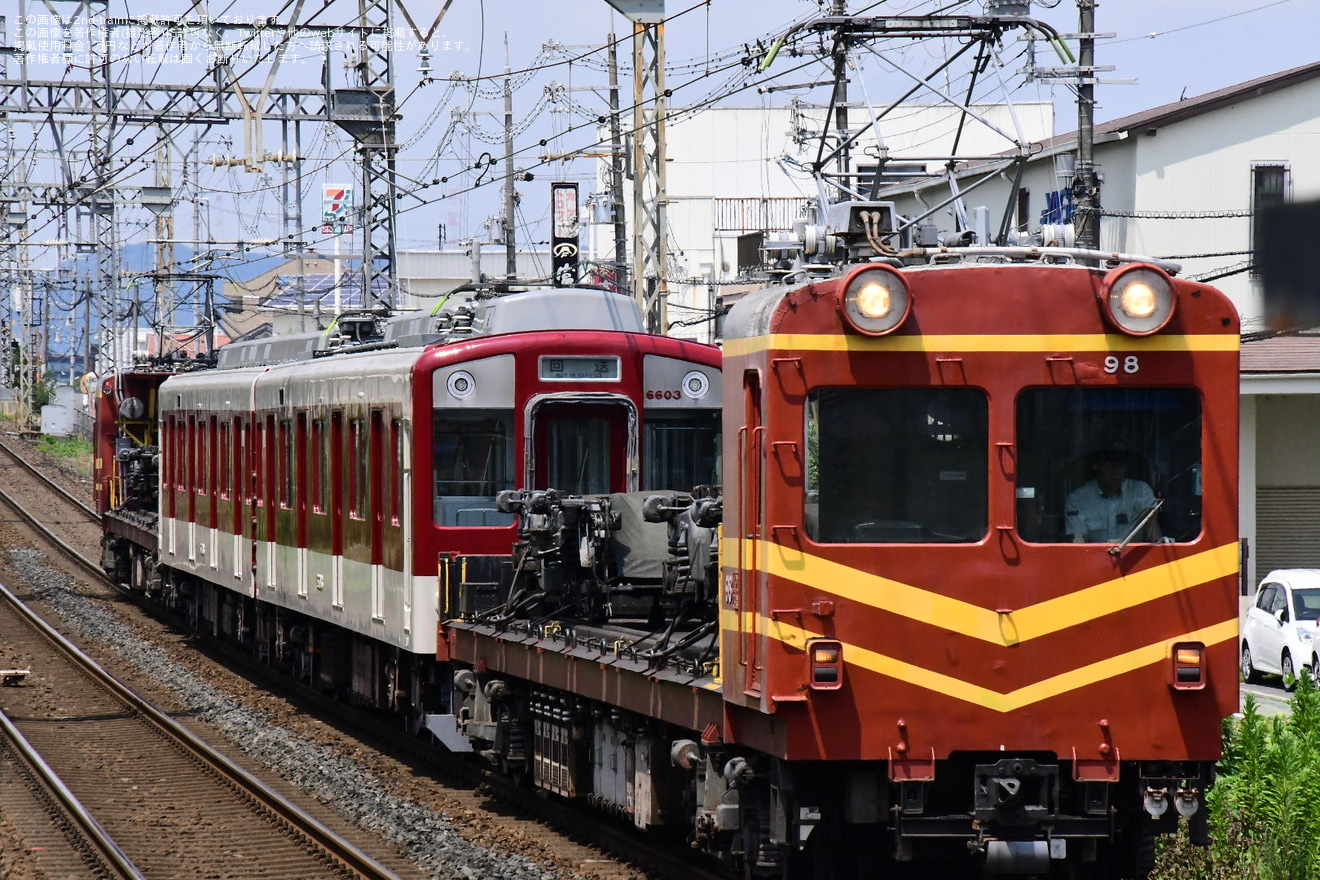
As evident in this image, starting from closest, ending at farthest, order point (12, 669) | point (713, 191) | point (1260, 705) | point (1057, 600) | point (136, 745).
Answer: point (1057, 600), point (136, 745), point (1260, 705), point (12, 669), point (713, 191)

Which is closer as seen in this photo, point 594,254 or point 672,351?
point 672,351

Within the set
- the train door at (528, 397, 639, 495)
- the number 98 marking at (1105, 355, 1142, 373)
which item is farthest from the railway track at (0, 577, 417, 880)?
the number 98 marking at (1105, 355, 1142, 373)

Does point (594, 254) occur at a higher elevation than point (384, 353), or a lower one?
higher

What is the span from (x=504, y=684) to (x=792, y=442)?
16.6ft

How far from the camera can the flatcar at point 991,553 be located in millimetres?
7449

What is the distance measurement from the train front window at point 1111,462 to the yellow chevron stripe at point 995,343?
6.9 inches

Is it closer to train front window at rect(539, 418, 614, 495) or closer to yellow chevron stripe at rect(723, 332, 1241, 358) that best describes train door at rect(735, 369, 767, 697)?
yellow chevron stripe at rect(723, 332, 1241, 358)

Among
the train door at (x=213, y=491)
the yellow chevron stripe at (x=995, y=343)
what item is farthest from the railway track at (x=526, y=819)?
the yellow chevron stripe at (x=995, y=343)

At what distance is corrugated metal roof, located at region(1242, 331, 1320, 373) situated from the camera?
971 inches

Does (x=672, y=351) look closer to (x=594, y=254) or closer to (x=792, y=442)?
(x=792, y=442)

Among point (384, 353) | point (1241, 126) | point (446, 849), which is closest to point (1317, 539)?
point (1241, 126)

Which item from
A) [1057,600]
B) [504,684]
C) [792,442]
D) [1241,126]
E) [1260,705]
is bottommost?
[1260,705]

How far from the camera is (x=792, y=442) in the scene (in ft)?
24.7

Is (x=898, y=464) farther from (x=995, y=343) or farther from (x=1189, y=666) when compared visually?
(x=1189, y=666)
